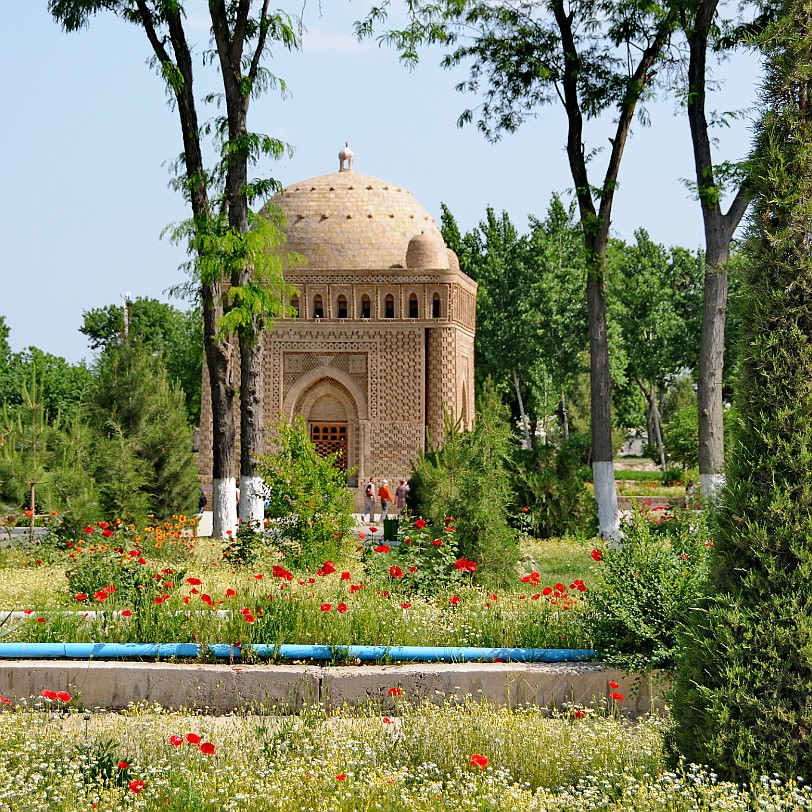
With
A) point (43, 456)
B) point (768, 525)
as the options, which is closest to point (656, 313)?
point (43, 456)

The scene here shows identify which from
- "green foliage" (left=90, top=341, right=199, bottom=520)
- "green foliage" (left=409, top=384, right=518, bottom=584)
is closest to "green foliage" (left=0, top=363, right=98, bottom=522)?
"green foliage" (left=90, top=341, right=199, bottom=520)

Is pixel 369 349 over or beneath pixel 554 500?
over

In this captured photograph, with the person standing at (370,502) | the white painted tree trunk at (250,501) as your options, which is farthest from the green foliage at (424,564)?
the person standing at (370,502)

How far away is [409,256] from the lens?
25969 mm

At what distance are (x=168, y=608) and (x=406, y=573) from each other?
2.08m

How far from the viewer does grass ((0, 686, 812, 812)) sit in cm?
425

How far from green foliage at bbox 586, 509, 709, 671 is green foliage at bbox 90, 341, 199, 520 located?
29.7 feet

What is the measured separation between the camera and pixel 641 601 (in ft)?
19.8

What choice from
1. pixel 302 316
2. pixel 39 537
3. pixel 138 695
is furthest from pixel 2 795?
pixel 302 316

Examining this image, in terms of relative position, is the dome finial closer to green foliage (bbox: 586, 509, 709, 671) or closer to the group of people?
the group of people

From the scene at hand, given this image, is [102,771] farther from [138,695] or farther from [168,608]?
[168,608]

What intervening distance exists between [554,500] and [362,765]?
10911mm

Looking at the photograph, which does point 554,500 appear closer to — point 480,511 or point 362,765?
point 480,511

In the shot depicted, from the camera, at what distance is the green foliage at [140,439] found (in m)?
14.7
